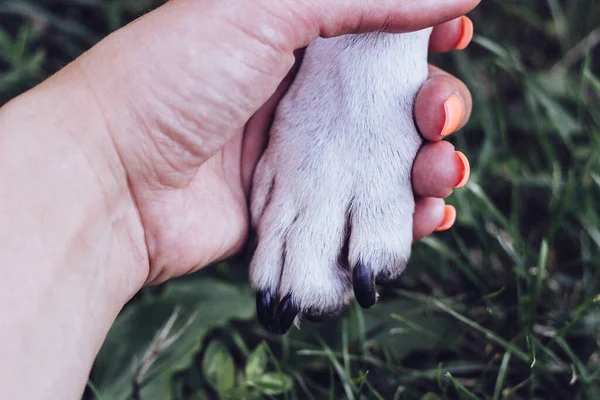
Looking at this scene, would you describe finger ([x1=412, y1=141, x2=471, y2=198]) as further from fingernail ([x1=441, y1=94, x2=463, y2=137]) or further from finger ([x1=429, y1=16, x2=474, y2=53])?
finger ([x1=429, y1=16, x2=474, y2=53])

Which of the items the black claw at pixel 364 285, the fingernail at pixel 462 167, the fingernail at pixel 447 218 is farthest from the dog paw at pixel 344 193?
the fingernail at pixel 447 218

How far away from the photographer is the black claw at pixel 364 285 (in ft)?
4.22

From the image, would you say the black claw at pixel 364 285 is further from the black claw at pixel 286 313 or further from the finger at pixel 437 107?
the finger at pixel 437 107

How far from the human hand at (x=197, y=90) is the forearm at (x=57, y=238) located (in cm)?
6

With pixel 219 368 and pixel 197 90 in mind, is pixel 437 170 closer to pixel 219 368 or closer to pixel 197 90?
pixel 197 90

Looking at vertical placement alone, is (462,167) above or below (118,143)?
below

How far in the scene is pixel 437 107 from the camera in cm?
137

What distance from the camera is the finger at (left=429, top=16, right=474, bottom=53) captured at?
1659mm

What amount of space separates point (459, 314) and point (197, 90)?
0.95 meters

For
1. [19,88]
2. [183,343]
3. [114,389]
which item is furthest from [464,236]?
[19,88]

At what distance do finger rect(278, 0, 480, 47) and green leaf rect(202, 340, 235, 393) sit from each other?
86 cm

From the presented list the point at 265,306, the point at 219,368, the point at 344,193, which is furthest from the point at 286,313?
the point at 219,368

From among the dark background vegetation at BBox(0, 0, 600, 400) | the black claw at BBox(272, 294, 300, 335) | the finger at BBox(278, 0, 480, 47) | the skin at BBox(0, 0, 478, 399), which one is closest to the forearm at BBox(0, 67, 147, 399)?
the skin at BBox(0, 0, 478, 399)

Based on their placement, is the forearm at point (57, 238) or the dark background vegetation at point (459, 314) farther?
the dark background vegetation at point (459, 314)
